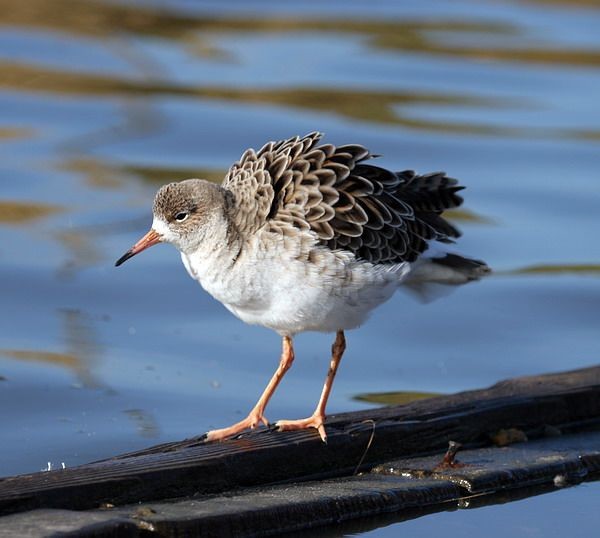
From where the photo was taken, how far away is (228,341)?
34.5 feet

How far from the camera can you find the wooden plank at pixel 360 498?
6.04m

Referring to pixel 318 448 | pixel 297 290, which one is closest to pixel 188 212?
pixel 297 290

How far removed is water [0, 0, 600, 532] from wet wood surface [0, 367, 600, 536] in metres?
1.40

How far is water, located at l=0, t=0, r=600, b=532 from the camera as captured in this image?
9.59m

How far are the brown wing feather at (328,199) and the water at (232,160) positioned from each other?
1.67 meters

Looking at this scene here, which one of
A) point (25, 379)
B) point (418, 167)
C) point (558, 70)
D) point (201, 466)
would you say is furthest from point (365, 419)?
point (558, 70)

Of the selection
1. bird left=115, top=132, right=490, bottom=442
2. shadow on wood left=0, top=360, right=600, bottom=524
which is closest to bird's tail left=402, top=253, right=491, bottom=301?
bird left=115, top=132, right=490, bottom=442

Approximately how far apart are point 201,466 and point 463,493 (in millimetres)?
1397

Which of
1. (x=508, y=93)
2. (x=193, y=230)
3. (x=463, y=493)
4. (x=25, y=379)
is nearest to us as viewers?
(x=463, y=493)

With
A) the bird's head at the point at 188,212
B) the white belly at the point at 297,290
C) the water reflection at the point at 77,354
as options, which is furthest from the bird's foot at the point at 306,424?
the water reflection at the point at 77,354

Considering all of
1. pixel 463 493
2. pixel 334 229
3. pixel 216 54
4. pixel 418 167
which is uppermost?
pixel 216 54

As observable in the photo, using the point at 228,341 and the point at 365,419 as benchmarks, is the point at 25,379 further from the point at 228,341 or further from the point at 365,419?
the point at 365,419

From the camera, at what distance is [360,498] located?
6809mm

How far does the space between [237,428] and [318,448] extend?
1.73 feet
